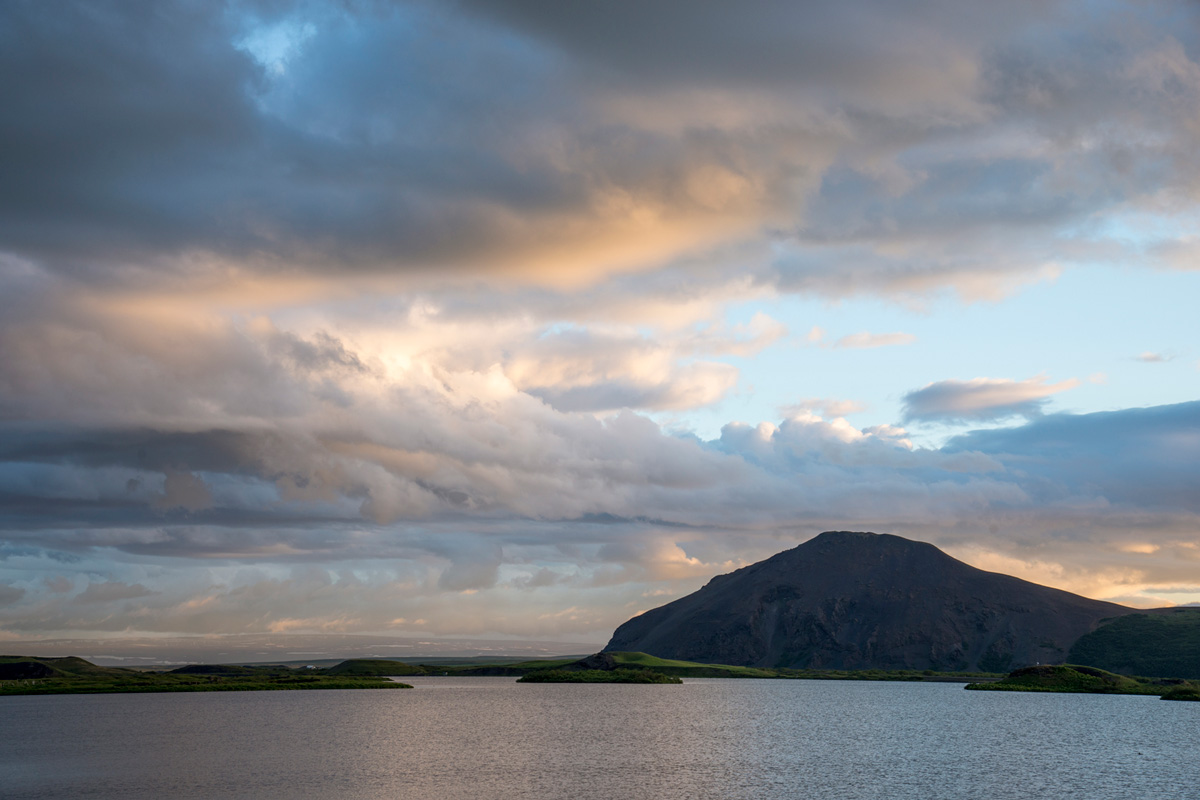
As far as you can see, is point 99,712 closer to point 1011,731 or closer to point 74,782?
Answer: point 74,782

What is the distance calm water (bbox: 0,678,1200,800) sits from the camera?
85375mm

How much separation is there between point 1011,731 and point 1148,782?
207 ft

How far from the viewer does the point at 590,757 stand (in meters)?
109

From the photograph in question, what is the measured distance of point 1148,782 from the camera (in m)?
93.1

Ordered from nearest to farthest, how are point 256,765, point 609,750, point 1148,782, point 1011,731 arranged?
point 1148,782
point 256,765
point 609,750
point 1011,731

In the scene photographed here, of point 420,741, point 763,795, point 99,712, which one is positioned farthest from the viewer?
point 99,712

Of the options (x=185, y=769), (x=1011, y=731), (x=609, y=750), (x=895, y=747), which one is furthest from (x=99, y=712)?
(x=1011, y=731)

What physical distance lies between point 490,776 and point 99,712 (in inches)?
5406

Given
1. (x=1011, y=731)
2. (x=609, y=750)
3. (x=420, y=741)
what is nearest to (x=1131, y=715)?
(x=1011, y=731)

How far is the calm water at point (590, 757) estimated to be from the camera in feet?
280

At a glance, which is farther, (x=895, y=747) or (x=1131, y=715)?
(x=1131, y=715)

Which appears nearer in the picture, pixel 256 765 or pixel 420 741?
pixel 256 765

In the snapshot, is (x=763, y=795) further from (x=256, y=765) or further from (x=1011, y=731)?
(x=1011, y=731)

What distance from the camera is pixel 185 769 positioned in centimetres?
9775
